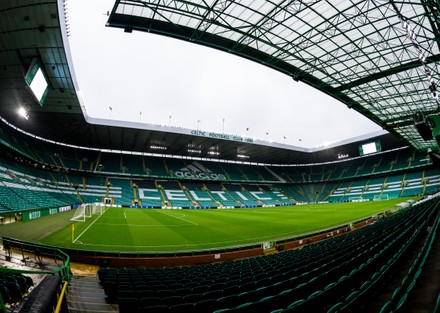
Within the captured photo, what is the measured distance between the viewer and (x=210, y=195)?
4759cm

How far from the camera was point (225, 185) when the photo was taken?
55.0 m

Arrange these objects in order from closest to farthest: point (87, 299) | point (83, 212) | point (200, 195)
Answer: point (87, 299) < point (83, 212) < point (200, 195)

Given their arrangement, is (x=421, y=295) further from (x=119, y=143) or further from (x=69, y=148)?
(x=69, y=148)

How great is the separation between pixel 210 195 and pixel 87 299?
42459mm

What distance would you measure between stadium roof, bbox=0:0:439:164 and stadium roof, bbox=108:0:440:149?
0.06m

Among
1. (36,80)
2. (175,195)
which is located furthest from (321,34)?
(175,195)

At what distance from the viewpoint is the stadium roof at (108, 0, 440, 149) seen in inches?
501

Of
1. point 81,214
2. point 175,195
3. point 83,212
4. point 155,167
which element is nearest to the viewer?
point 83,212

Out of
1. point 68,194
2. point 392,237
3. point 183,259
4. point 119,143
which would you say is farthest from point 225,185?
point 392,237

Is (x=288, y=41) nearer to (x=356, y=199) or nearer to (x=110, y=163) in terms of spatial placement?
(x=110, y=163)

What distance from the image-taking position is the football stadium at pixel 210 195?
14.3 ft

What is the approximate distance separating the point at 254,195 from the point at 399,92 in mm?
35555

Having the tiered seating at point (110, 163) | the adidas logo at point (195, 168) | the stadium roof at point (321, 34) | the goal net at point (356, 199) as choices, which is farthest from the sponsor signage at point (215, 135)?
the goal net at point (356, 199)

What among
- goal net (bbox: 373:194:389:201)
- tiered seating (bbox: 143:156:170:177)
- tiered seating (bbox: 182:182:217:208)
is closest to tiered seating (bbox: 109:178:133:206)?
tiered seating (bbox: 143:156:170:177)
